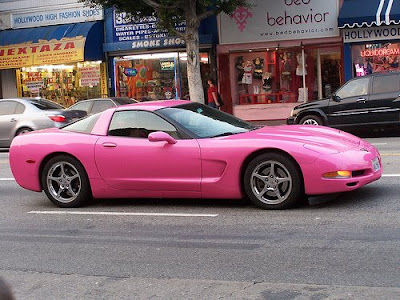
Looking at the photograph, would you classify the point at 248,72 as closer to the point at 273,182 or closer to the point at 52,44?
the point at 52,44

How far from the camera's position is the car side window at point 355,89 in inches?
602

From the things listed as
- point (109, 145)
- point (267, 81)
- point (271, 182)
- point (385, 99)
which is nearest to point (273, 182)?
point (271, 182)

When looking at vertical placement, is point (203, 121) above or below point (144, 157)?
above

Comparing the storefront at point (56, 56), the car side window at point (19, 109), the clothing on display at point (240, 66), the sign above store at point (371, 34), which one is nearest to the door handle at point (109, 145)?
the car side window at point (19, 109)

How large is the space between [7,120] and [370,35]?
11.9 meters

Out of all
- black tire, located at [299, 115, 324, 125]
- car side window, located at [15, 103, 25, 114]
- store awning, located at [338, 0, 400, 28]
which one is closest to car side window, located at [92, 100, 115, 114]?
car side window, located at [15, 103, 25, 114]

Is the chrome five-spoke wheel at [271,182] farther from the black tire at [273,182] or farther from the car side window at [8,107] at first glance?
the car side window at [8,107]

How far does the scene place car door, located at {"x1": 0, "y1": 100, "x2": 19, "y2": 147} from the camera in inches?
648

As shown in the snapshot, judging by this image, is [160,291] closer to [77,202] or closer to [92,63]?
[77,202]

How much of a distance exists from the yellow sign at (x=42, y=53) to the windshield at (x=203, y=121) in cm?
1507

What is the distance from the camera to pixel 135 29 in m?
22.9

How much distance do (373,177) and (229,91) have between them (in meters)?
15.6

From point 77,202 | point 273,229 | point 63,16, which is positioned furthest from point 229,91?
point 273,229

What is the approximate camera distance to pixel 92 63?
77.9 feet
